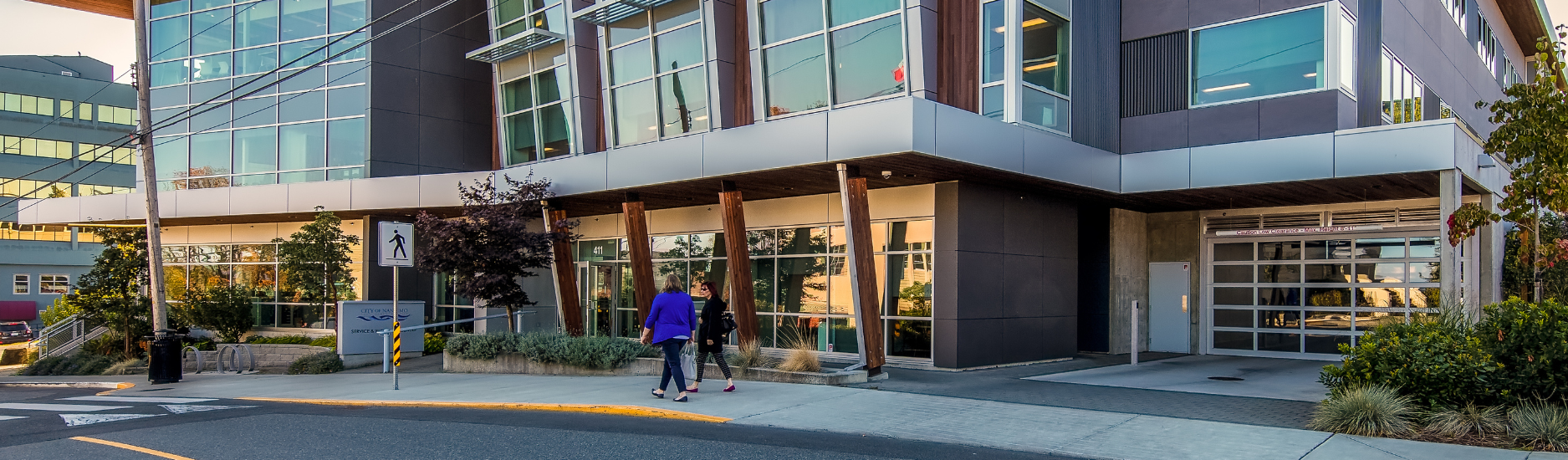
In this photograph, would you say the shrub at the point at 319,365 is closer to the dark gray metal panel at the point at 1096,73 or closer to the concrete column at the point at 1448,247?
the dark gray metal panel at the point at 1096,73

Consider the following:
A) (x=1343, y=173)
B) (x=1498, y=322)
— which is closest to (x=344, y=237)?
(x=1343, y=173)

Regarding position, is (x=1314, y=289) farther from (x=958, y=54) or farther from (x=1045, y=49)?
(x=958, y=54)

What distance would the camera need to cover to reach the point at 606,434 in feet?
32.4

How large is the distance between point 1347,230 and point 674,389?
503 inches

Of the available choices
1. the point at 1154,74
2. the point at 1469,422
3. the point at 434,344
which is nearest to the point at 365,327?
the point at 434,344

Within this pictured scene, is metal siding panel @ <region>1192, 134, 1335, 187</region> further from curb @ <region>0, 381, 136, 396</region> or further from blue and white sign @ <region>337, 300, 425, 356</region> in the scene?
curb @ <region>0, 381, 136, 396</region>

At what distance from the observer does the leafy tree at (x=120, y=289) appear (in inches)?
1027

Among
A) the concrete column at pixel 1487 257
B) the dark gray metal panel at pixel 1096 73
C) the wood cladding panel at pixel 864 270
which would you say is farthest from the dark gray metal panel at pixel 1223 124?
the wood cladding panel at pixel 864 270

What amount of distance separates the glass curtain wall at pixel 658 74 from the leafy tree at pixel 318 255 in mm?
7843

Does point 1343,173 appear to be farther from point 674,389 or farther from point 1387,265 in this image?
point 674,389

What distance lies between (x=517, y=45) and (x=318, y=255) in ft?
21.3

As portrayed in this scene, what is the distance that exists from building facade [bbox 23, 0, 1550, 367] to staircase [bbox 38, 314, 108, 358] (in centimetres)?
1089

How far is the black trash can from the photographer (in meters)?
19.3

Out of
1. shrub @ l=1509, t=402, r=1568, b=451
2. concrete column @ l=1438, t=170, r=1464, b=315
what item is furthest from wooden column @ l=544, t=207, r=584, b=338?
shrub @ l=1509, t=402, r=1568, b=451
